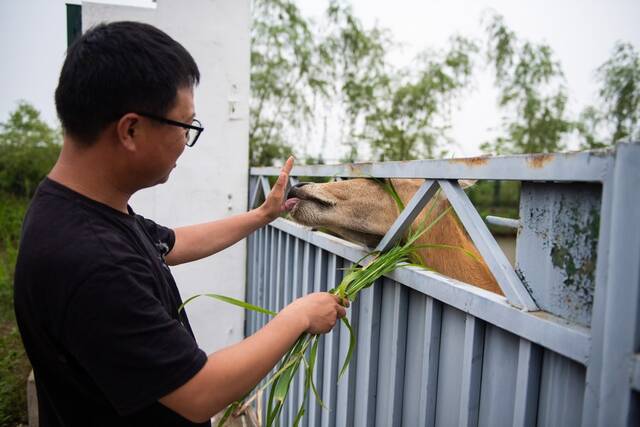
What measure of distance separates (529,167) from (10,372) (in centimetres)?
473

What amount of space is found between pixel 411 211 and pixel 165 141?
85cm

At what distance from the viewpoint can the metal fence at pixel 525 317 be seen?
96 cm

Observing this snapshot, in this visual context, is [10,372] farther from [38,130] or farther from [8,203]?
[38,130]

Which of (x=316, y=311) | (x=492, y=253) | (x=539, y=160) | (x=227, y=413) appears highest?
(x=539, y=160)

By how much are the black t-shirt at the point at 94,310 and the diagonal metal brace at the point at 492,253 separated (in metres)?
0.79

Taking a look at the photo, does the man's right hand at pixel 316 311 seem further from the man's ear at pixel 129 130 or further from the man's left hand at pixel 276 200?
the man's left hand at pixel 276 200

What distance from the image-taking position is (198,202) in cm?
405

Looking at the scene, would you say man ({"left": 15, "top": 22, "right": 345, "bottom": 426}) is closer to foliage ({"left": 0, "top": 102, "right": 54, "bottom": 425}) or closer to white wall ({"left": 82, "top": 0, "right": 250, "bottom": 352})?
white wall ({"left": 82, "top": 0, "right": 250, "bottom": 352})

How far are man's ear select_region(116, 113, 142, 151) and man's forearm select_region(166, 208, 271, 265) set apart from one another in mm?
965

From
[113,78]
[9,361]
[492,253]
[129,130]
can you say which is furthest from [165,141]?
[9,361]

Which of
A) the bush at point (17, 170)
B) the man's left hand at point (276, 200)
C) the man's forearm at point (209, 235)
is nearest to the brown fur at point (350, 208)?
the man's left hand at point (276, 200)

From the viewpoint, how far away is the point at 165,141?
136 cm

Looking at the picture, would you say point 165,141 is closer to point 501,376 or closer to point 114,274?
point 114,274

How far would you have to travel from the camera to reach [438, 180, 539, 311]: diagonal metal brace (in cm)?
127
